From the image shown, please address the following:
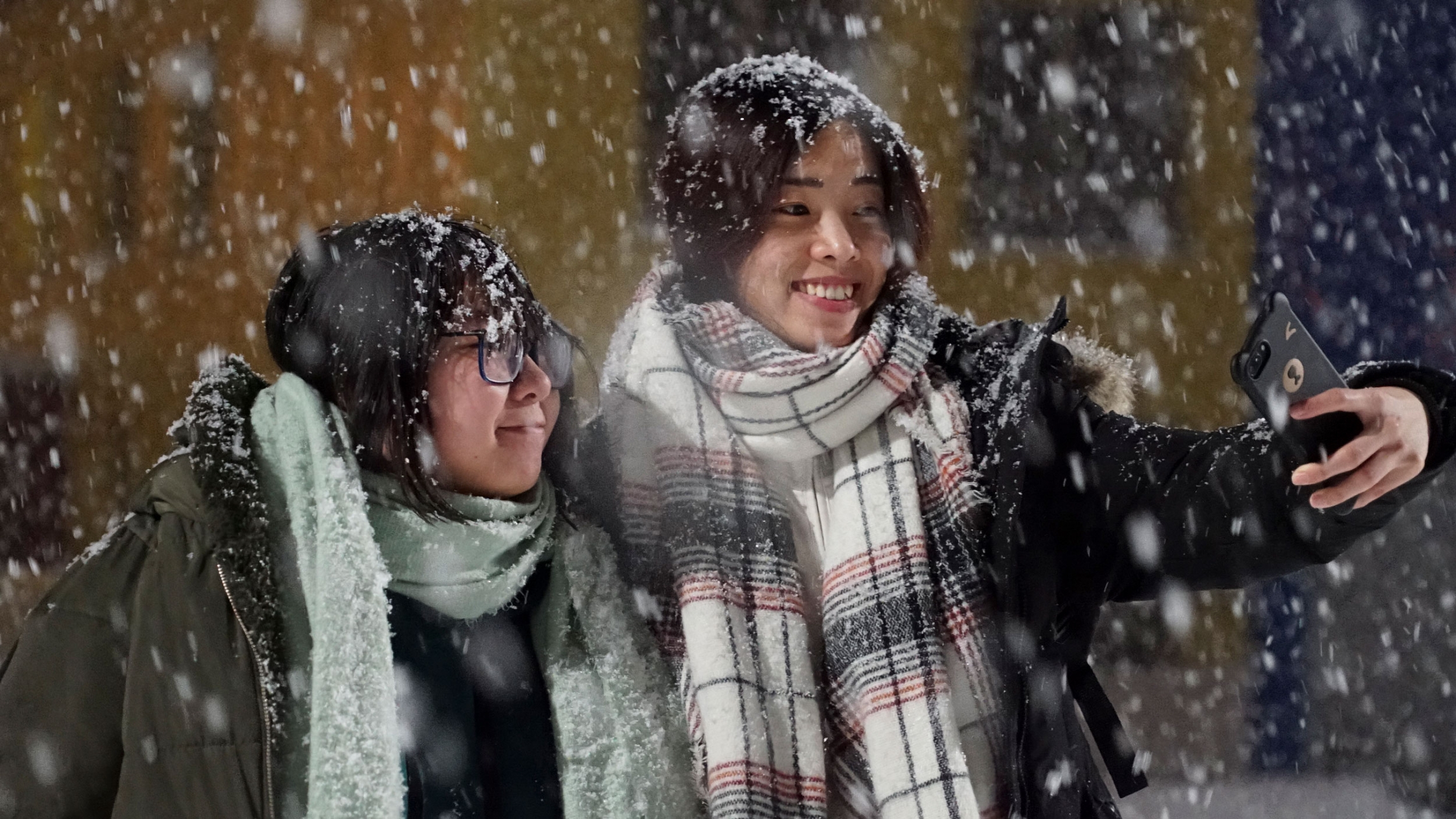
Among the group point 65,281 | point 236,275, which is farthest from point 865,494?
point 65,281

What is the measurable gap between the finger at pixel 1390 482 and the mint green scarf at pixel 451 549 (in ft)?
3.99

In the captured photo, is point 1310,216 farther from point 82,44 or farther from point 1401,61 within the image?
point 82,44

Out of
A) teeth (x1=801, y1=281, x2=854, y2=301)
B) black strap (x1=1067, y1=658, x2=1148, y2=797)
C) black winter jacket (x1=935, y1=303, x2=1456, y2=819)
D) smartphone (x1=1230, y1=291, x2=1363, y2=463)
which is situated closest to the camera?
smartphone (x1=1230, y1=291, x2=1363, y2=463)

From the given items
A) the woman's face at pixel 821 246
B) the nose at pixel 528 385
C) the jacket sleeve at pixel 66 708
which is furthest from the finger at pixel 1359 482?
the jacket sleeve at pixel 66 708

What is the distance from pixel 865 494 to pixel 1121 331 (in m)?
5.85

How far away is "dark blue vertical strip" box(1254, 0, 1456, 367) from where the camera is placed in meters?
6.86

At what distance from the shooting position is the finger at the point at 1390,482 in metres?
1.73

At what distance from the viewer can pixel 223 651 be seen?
1709mm

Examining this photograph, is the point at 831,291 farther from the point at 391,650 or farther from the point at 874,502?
the point at 391,650

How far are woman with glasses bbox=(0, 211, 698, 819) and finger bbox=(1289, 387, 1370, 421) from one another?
1.05 m

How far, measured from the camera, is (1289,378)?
5.46 ft

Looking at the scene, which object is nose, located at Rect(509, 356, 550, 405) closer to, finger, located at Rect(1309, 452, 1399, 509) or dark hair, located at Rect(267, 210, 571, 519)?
dark hair, located at Rect(267, 210, 571, 519)

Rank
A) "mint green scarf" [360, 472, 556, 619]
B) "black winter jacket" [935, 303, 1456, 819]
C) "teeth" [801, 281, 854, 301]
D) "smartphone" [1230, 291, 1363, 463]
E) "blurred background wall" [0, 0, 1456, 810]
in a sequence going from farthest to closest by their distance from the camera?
1. "blurred background wall" [0, 0, 1456, 810]
2. "teeth" [801, 281, 854, 301]
3. "black winter jacket" [935, 303, 1456, 819]
4. "mint green scarf" [360, 472, 556, 619]
5. "smartphone" [1230, 291, 1363, 463]

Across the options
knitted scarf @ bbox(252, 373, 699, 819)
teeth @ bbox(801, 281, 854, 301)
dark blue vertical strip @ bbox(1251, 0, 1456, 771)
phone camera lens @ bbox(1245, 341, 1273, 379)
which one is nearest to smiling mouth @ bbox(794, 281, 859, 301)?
teeth @ bbox(801, 281, 854, 301)
